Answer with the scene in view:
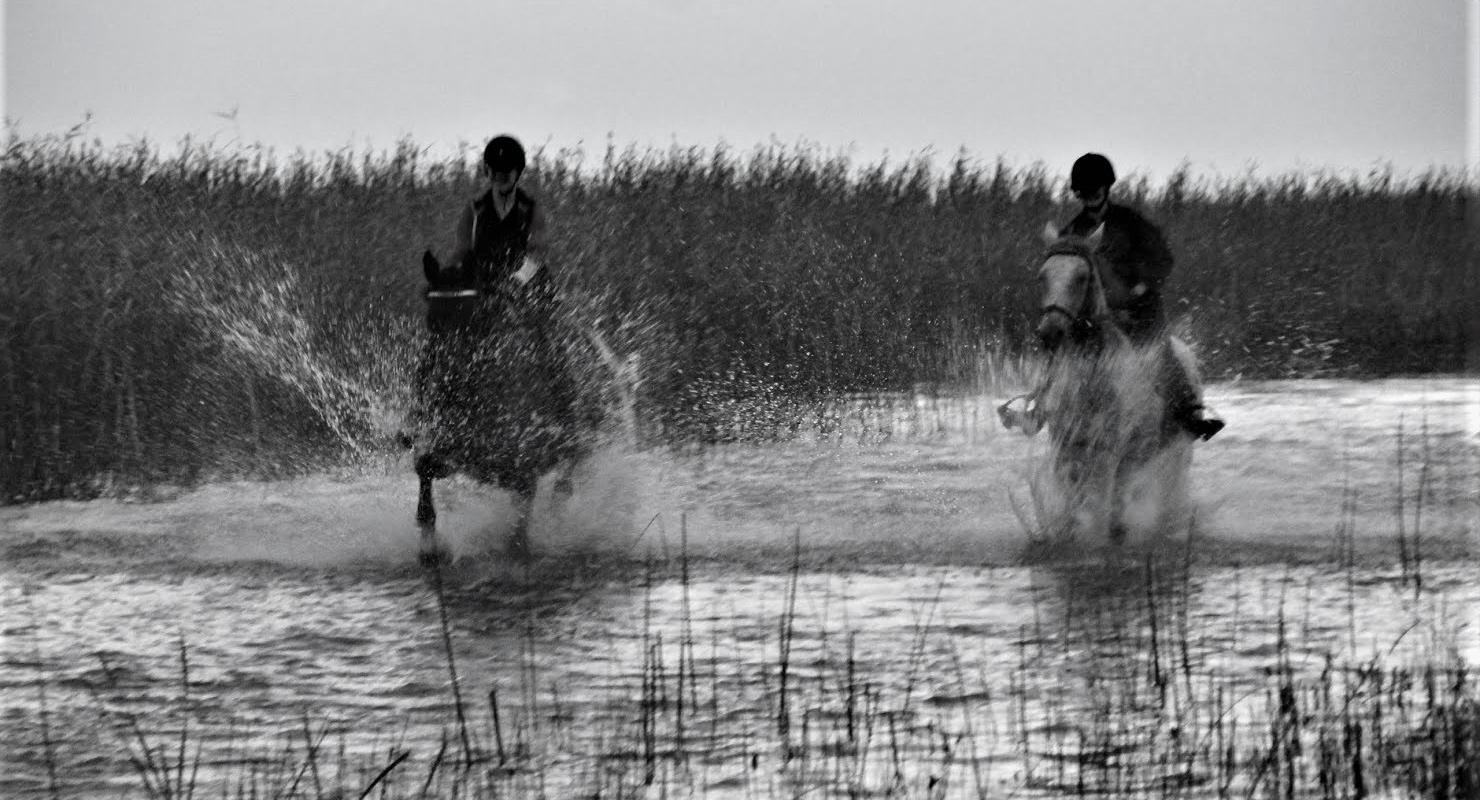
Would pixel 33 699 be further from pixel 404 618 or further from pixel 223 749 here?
pixel 404 618

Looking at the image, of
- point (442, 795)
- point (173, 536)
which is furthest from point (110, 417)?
point (442, 795)

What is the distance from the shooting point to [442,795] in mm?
5027

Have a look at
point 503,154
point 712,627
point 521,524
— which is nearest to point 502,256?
point 503,154

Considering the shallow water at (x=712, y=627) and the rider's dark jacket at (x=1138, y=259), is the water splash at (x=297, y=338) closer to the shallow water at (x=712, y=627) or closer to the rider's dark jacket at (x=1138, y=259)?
the shallow water at (x=712, y=627)

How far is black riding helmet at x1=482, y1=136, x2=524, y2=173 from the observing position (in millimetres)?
9977

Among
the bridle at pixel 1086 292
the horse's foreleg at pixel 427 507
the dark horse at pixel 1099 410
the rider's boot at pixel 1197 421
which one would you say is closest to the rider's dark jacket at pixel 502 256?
the horse's foreleg at pixel 427 507

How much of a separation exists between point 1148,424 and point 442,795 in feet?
18.6

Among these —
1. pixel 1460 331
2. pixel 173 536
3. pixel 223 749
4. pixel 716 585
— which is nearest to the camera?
pixel 223 749

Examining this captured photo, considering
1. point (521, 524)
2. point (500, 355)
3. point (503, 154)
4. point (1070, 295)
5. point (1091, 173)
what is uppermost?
point (503, 154)

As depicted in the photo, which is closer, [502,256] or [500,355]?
[500,355]

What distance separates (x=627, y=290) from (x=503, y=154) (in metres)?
6.36

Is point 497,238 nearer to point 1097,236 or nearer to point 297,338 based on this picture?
point 1097,236

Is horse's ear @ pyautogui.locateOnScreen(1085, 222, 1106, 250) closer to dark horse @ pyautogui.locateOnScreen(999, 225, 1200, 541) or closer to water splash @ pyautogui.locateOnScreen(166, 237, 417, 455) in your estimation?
dark horse @ pyautogui.locateOnScreen(999, 225, 1200, 541)

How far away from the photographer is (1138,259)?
32.7ft
